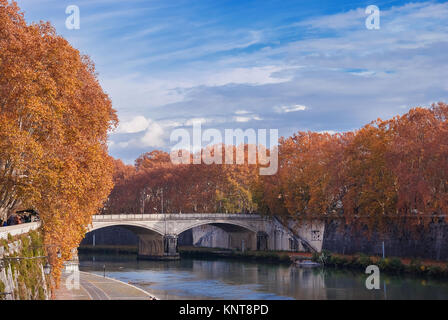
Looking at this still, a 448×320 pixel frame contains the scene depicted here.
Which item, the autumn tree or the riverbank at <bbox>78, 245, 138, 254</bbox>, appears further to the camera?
the riverbank at <bbox>78, 245, 138, 254</bbox>

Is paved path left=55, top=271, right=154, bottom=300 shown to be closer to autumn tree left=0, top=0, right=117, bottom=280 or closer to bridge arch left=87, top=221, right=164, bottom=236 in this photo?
autumn tree left=0, top=0, right=117, bottom=280

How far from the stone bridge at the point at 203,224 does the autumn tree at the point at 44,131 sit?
34.6m

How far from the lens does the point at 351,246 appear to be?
6081 cm

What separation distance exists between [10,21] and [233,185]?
5383 centimetres

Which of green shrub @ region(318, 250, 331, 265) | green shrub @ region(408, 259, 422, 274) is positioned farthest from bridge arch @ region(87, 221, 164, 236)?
green shrub @ region(408, 259, 422, 274)

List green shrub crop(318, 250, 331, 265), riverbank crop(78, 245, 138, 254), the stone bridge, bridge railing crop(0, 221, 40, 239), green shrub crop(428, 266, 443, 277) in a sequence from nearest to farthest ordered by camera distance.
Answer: bridge railing crop(0, 221, 40, 239)
green shrub crop(428, 266, 443, 277)
green shrub crop(318, 250, 331, 265)
the stone bridge
riverbank crop(78, 245, 138, 254)

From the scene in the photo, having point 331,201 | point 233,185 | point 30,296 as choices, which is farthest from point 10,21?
point 233,185

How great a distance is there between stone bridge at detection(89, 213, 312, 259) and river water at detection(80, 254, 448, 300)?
258 inches

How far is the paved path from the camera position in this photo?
31.9 metres

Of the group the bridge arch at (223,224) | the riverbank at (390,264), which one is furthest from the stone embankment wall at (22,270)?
the bridge arch at (223,224)

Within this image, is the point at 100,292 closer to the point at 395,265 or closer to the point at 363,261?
the point at 395,265

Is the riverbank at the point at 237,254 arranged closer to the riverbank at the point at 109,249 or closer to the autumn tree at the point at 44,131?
the riverbank at the point at 109,249

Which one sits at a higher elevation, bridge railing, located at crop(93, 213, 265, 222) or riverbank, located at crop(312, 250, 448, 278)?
bridge railing, located at crop(93, 213, 265, 222)

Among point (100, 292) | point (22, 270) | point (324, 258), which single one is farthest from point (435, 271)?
point (22, 270)
